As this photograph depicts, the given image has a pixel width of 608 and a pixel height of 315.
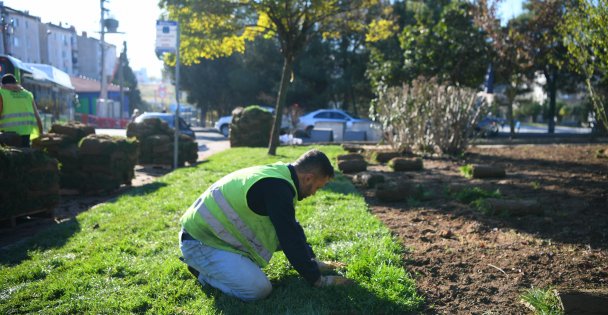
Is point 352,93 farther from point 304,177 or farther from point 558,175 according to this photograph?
point 304,177

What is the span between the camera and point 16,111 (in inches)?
283

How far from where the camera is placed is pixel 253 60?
36.3 m

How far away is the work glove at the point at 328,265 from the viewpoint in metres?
3.75

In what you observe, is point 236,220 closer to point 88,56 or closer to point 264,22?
point 264,22

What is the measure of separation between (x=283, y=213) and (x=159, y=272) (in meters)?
1.37

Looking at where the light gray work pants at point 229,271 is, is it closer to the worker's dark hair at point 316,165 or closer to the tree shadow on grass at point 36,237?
the worker's dark hair at point 316,165

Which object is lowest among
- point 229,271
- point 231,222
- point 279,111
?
point 229,271

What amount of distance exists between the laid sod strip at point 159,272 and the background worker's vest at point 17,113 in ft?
7.43

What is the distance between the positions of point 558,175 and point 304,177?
626 cm

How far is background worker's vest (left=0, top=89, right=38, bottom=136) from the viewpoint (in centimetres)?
711

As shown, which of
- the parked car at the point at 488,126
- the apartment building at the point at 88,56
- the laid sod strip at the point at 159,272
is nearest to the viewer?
the laid sod strip at the point at 159,272

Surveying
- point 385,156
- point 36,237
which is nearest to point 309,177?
point 36,237

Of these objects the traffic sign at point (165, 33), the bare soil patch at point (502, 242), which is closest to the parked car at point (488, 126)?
the bare soil patch at point (502, 242)

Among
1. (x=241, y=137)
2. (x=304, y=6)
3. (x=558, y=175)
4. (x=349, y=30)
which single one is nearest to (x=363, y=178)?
(x=558, y=175)
